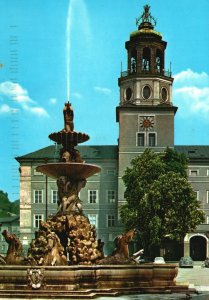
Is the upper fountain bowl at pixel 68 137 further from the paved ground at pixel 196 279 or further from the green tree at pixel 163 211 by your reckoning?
the green tree at pixel 163 211

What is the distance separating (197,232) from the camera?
229 ft

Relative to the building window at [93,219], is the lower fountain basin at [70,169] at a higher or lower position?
higher

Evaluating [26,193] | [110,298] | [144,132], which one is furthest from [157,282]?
[26,193]

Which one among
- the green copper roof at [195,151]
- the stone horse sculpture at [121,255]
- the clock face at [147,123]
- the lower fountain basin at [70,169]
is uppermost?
the clock face at [147,123]

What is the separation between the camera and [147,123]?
227ft

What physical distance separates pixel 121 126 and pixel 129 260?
47620 mm

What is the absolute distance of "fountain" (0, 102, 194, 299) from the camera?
1842 cm

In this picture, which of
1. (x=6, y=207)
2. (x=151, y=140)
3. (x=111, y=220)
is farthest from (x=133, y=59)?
(x=6, y=207)

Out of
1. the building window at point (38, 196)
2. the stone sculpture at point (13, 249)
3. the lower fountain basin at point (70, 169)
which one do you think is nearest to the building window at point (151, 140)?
the building window at point (38, 196)

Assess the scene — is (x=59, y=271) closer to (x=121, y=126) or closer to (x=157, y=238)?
(x=157, y=238)

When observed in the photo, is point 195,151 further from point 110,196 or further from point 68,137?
point 68,137

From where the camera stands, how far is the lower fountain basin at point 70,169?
2353 centimetres

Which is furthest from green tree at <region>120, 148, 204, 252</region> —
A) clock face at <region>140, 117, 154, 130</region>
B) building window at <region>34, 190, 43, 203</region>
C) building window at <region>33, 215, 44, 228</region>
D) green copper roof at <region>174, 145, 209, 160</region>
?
building window at <region>34, 190, 43, 203</region>

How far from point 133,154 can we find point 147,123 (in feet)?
11.8
